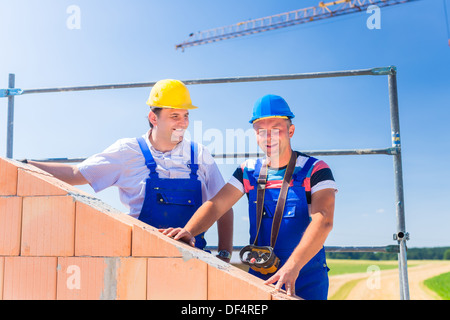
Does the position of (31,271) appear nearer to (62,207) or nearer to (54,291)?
(54,291)

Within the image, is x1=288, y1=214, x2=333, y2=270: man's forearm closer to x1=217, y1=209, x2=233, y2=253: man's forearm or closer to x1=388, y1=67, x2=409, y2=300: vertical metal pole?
x1=217, y1=209, x2=233, y2=253: man's forearm

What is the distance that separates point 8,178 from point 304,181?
4.67ft

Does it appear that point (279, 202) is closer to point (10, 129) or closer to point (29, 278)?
point (29, 278)

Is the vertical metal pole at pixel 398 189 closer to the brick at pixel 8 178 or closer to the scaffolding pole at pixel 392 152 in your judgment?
the scaffolding pole at pixel 392 152

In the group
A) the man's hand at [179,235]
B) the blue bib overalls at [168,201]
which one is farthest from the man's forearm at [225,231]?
the man's hand at [179,235]

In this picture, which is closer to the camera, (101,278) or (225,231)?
(101,278)

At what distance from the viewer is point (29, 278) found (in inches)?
71.3

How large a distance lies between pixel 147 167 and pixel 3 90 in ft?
8.48

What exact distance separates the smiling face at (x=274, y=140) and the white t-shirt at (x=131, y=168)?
27.4 inches

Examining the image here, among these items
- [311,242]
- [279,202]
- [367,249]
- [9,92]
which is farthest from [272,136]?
[9,92]

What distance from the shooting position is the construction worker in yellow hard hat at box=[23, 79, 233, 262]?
9.24 ft

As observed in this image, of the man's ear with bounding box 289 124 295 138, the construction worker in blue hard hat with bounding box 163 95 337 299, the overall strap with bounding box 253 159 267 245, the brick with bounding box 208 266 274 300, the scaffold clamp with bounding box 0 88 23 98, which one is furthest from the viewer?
the scaffold clamp with bounding box 0 88 23 98

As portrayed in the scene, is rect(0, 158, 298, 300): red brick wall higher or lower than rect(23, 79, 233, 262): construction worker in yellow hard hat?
lower

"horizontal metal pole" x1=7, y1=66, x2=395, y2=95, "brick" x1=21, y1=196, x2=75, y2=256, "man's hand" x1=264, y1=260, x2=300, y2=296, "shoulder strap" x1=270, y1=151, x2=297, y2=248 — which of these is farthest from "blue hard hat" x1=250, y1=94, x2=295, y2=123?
"horizontal metal pole" x1=7, y1=66, x2=395, y2=95
